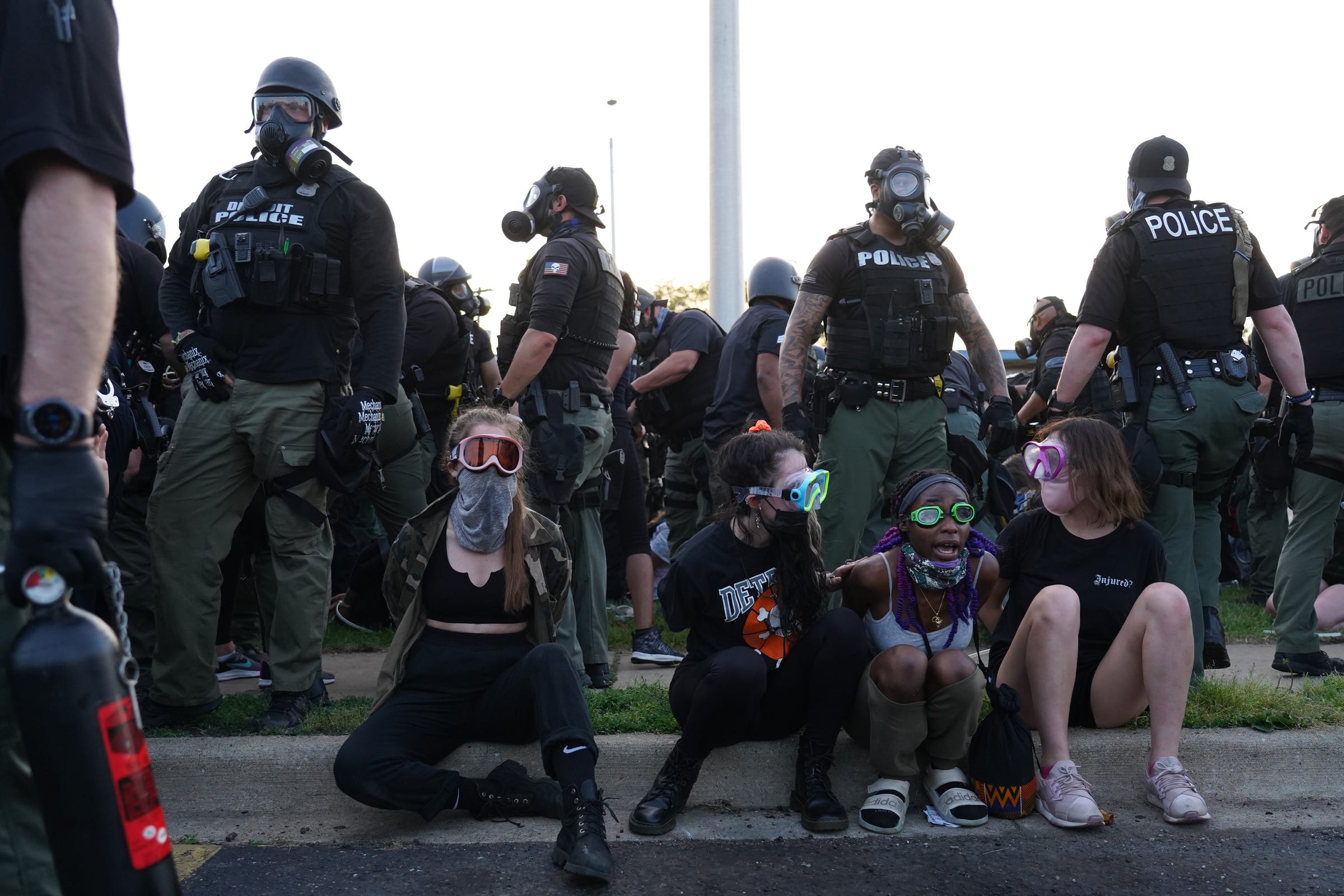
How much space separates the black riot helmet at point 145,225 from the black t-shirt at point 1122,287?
4.01 meters

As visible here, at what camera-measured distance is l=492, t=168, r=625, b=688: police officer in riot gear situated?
4.68 meters

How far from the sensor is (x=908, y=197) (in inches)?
190

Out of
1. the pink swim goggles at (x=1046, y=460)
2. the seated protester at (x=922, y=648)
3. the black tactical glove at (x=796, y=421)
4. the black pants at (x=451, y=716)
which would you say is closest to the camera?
the black pants at (x=451, y=716)

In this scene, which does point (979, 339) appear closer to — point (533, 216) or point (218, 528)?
point (533, 216)

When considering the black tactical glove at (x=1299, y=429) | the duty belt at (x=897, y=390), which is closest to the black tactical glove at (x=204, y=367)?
the duty belt at (x=897, y=390)

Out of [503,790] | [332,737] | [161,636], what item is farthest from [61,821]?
[161,636]

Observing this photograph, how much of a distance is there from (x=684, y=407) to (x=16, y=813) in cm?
515

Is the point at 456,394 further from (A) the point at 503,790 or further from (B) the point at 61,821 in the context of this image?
(B) the point at 61,821

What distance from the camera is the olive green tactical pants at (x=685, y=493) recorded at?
6.59m

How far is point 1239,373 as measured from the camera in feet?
14.8

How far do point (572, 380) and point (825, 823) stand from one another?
7.18 feet

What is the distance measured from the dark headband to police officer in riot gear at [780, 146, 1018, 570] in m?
0.89

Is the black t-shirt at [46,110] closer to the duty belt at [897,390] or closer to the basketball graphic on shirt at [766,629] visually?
the basketball graphic on shirt at [766,629]

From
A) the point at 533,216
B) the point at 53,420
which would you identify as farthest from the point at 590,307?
the point at 53,420
